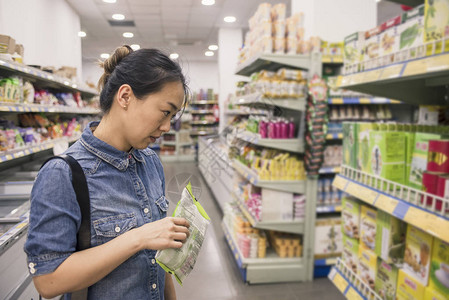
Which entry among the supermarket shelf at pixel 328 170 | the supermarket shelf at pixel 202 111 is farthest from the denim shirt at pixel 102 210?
the supermarket shelf at pixel 202 111

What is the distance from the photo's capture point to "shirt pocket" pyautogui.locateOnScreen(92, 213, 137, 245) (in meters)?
0.99

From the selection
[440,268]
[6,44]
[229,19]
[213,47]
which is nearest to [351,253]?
[440,268]

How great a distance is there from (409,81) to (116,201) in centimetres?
165

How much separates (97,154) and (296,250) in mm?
2826

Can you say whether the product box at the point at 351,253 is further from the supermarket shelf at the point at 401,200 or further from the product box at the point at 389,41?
the product box at the point at 389,41

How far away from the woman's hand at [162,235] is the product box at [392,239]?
1066 mm

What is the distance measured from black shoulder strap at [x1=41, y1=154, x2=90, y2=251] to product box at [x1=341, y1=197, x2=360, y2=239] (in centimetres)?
146

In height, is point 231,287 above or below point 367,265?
below

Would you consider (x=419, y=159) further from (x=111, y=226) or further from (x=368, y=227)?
(x=111, y=226)

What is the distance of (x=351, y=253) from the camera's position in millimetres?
1880

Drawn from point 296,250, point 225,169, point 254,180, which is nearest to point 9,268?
point 254,180

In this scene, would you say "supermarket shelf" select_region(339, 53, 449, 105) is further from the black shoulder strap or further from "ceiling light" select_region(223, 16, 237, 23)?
"ceiling light" select_region(223, 16, 237, 23)

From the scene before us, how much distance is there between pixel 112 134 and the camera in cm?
110

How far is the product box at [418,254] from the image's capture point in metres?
1.29
